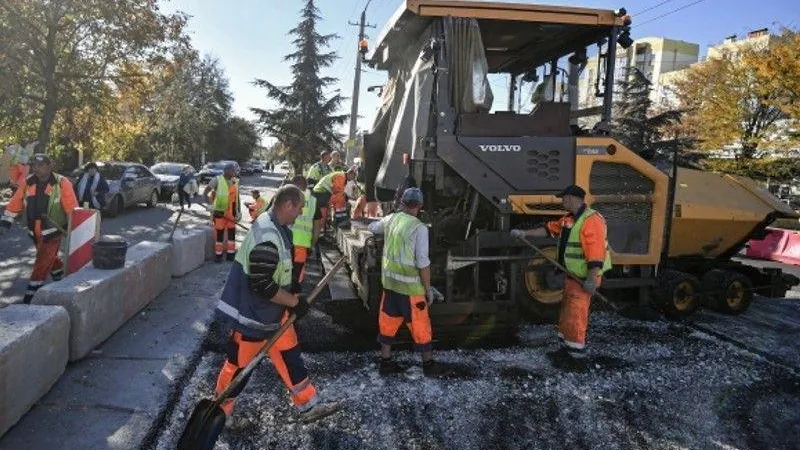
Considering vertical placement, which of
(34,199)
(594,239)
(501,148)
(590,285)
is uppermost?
(501,148)

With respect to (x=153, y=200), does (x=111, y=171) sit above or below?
above

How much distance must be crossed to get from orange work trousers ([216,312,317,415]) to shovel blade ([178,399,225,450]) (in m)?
0.13

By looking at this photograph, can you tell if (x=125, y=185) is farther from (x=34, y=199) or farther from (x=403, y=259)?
(x=403, y=259)

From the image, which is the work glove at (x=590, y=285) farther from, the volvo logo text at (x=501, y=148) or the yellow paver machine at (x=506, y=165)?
the volvo logo text at (x=501, y=148)

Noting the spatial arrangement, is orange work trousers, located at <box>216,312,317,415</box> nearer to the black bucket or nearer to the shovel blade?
the shovel blade

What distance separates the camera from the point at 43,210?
6309 mm

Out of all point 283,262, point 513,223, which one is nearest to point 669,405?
point 513,223

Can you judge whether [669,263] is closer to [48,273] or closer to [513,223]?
[513,223]

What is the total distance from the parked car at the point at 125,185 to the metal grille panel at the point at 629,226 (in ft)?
38.4

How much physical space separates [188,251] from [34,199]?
2.09 meters

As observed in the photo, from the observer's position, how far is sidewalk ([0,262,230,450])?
3.43 meters

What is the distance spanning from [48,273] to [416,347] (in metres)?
4.57

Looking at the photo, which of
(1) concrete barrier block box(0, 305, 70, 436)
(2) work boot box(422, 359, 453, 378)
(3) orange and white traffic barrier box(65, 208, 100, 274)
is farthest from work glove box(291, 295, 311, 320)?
(3) orange and white traffic barrier box(65, 208, 100, 274)

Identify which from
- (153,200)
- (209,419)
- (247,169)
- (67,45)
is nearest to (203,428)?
(209,419)
